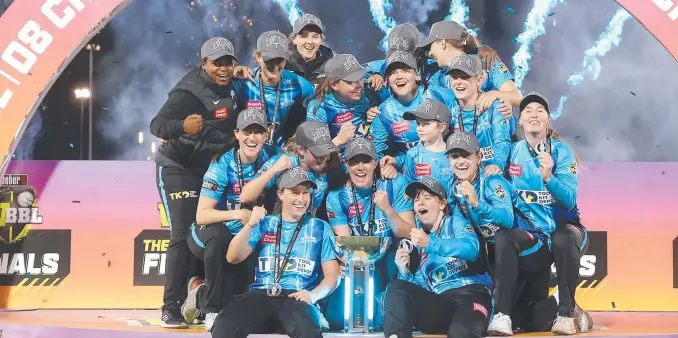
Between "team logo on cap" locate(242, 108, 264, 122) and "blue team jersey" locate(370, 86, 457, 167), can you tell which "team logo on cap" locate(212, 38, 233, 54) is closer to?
"team logo on cap" locate(242, 108, 264, 122)

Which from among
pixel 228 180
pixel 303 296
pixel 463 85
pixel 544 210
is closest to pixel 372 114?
pixel 463 85

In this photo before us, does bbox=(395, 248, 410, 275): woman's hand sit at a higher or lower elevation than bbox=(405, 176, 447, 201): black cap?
lower

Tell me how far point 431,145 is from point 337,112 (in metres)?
0.71

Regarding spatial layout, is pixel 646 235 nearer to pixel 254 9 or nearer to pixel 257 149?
pixel 257 149

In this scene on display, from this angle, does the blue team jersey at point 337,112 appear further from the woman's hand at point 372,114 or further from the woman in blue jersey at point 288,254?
the woman in blue jersey at point 288,254

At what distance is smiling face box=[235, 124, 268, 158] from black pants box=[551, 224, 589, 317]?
1.90 meters

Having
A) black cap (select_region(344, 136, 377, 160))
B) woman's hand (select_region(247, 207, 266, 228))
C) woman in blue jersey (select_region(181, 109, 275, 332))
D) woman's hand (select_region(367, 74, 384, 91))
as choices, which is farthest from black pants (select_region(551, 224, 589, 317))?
woman in blue jersey (select_region(181, 109, 275, 332))

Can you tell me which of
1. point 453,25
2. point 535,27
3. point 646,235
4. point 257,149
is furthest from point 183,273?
point 535,27

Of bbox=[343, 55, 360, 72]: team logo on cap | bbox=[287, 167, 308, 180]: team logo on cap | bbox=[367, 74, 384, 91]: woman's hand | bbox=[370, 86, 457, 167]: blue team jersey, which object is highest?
bbox=[343, 55, 360, 72]: team logo on cap

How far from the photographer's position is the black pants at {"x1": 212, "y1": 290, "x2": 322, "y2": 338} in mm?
5992

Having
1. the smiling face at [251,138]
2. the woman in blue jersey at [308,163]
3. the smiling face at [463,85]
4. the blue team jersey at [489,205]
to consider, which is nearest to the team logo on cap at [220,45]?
the smiling face at [251,138]

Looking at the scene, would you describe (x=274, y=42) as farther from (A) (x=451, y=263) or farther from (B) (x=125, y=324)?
(B) (x=125, y=324)

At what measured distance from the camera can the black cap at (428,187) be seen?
637 centimetres

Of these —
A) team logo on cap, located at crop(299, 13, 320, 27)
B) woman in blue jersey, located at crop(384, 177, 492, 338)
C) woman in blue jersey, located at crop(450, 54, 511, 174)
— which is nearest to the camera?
woman in blue jersey, located at crop(384, 177, 492, 338)
